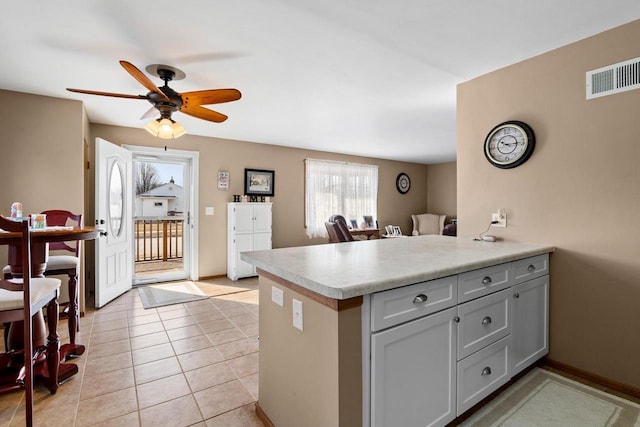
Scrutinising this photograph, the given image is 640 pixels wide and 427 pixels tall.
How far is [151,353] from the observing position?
2.52 metres

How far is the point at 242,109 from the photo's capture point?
3.58 meters

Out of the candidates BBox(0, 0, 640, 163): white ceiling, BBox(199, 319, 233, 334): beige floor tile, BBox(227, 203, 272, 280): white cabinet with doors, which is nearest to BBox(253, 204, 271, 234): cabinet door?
BBox(227, 203, 272, 280): white cabinet with doors

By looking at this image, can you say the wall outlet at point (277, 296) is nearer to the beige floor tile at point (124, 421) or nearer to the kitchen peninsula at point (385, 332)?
the kitchen peninsula at point (385, 332)

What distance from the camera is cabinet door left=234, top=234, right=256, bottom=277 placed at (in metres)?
4.94

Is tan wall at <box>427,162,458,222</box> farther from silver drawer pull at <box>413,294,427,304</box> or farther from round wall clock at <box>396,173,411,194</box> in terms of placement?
silver drawer pull at <box>413,294,427,304</box>

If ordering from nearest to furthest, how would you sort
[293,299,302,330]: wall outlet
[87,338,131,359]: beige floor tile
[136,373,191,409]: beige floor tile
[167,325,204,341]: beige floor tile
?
[293,299,302,330]: wall outlet < [136,373,191,409]: beige floor tile < [87,338,131,359]: beige floor tile < [167,325,204,341]: beige floor tile

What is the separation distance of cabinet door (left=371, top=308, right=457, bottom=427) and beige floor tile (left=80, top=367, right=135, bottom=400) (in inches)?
69.7

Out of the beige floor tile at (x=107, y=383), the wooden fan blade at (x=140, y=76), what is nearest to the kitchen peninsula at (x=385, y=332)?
the beige floor tile at (x=107, y=383)

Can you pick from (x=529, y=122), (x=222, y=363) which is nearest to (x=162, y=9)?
(x=222, y=363)

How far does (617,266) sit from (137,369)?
334 centimetres

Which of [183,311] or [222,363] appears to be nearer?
[222,363]

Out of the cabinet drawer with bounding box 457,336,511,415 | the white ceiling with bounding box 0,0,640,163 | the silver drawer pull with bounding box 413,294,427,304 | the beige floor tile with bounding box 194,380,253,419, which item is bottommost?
the beige floor tile with bounding box 194,380,253,419

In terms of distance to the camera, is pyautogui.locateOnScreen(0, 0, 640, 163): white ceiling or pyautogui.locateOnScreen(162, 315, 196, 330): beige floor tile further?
pyautogui.locateOnScreen(162, 315, 196, 330): beige floor tile

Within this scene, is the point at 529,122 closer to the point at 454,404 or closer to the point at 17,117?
the point at 454,404
